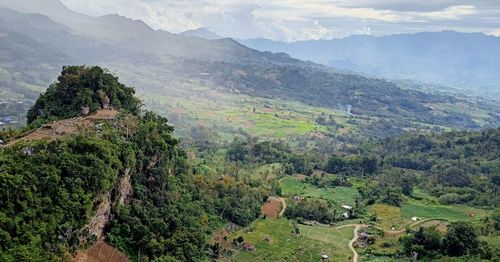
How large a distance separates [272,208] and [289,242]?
1376 cm

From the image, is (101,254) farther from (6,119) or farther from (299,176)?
(6,119)

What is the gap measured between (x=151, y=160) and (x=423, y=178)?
57.4m

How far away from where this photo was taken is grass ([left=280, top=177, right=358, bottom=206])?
76375 mm

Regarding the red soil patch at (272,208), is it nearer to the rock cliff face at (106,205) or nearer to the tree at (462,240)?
the tree at (462,240)

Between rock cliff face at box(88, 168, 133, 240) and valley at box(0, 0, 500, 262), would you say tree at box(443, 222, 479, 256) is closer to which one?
valley at box(0, 0, 500, 262)

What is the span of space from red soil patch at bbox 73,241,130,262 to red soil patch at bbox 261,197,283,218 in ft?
87.5

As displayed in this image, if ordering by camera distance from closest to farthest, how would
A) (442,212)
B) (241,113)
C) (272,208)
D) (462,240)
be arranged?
(462,240), (272,208), (442,212), (241,113)

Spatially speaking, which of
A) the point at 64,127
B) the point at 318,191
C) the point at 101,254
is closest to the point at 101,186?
the point at 101,254

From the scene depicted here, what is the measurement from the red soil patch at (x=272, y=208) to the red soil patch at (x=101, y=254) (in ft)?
87.5

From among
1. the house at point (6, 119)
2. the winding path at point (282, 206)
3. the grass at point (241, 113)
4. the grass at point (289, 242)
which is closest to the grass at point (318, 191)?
the winding path at point (282, 206)

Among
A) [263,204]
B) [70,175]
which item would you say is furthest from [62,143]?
[263,204]

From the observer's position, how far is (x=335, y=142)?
138375mm

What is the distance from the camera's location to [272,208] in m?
68.1

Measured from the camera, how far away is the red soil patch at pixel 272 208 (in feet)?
215
